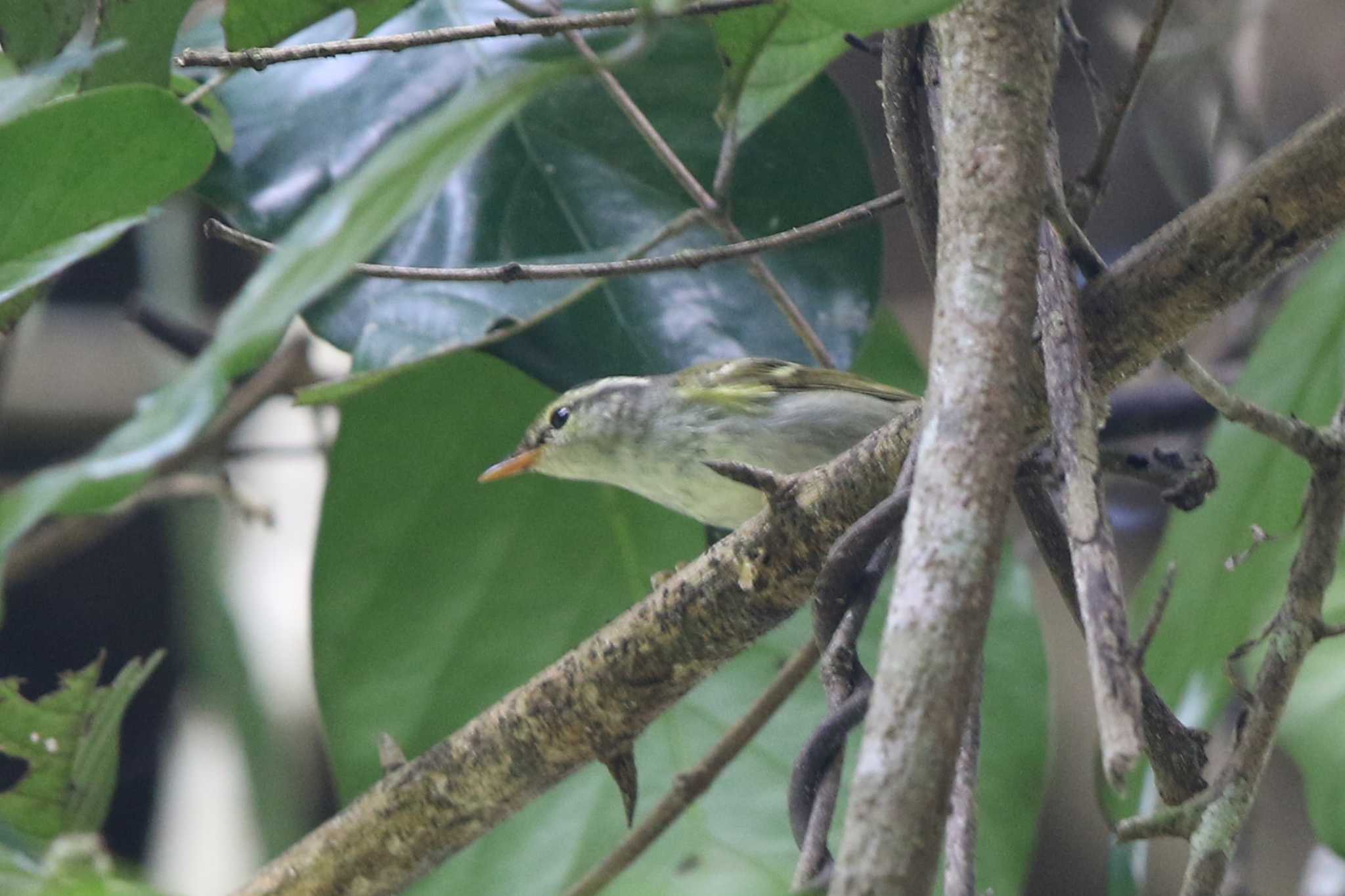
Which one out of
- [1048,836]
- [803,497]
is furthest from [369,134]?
[1048,836]

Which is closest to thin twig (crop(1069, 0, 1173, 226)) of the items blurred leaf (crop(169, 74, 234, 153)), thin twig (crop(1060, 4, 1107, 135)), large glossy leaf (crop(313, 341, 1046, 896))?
thin twig (crop(1060, 4, 1107, 135))

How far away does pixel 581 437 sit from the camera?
2082 mm

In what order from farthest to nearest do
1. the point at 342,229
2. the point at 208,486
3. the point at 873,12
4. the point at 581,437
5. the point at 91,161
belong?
the point at 208,486
the point at 581,437
the point at 91,161
the point at 873,12
the point at 342,229

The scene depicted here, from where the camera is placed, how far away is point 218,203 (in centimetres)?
178

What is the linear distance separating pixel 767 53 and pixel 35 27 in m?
0.72

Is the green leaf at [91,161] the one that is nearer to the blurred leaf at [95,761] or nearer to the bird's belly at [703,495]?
the blurred leaf at [95,761]

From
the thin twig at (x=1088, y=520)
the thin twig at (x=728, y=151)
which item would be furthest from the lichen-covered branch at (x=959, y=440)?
the thin twig at (x=728, y=151)

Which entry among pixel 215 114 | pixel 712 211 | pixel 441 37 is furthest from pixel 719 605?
pixel 215 114

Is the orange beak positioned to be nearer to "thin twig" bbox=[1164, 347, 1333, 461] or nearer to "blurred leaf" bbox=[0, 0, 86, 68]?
"blurred leaf" bbox=[0, 0, 86, 68]

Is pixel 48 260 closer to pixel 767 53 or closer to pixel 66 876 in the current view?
pixel 66 876

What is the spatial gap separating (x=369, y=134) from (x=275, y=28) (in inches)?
21.4

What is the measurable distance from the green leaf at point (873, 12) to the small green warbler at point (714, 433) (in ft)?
3.20

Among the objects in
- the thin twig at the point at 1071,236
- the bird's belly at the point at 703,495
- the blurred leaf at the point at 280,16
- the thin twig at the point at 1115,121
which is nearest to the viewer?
the thin twig at the point at 1071,236

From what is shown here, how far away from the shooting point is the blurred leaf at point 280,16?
1.34m
